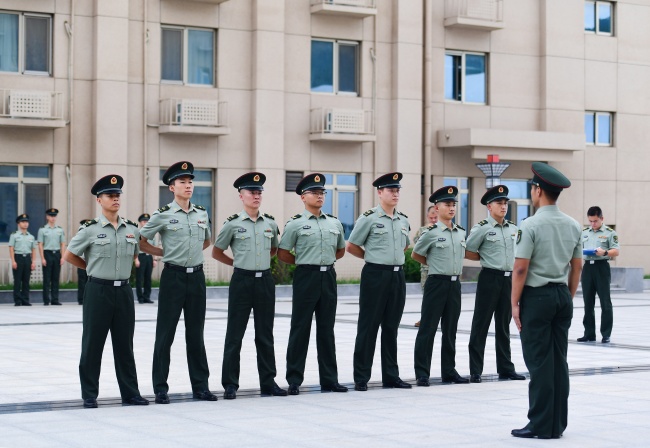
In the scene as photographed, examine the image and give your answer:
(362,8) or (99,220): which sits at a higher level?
(362,8)

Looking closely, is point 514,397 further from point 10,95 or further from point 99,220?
point 10,95

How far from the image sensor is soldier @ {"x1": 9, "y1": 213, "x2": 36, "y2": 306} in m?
25.1

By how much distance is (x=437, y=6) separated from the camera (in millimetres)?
33781

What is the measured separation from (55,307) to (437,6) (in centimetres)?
1495

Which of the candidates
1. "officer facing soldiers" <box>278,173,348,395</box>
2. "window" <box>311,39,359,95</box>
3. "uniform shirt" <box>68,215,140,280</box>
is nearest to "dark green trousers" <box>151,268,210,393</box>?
"uniform shirt" <box>68,215,140,280</box>

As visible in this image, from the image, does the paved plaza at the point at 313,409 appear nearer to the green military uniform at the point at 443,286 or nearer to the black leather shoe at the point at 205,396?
the black leather shoe at the point at 205,396

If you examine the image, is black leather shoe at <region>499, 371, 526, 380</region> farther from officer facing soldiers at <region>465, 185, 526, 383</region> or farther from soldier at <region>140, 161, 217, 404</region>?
A: soldier at <region>140, 161, 217, 404</region>

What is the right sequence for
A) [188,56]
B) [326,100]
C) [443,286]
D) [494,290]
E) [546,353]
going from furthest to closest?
[326,100]
[188,56]
[494,290]
[443,286]
[546,353]

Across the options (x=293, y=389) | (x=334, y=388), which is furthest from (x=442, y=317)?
(x=293, y=389)

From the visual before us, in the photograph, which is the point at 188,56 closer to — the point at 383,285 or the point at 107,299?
the point at 383,285

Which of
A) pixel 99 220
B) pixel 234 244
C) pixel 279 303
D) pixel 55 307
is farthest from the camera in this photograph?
pixel 279 303

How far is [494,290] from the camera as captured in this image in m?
12.9

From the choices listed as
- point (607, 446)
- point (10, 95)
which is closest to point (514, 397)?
point (607, 446)

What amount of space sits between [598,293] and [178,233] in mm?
8499
